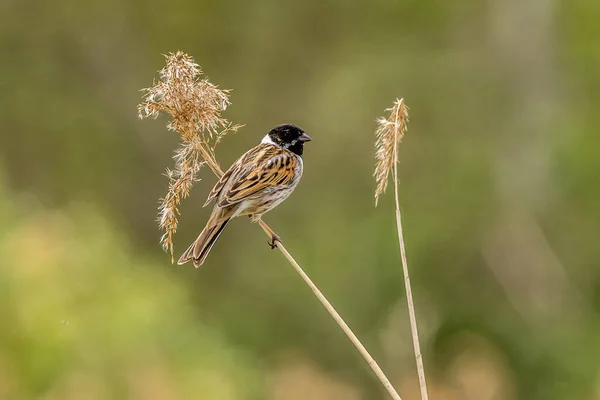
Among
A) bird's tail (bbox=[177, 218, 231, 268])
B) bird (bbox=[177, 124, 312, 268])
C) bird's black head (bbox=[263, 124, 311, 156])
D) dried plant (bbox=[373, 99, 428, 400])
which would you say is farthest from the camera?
bird's black head (bbox=[263, 124, 311, 156])

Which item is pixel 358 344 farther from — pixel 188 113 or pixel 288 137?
pixel 288 137

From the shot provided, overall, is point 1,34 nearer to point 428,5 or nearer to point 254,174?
point 428,5

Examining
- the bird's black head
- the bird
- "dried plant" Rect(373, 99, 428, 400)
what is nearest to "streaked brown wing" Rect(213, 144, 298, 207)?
the bird

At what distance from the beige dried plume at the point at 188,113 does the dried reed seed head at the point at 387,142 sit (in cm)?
48

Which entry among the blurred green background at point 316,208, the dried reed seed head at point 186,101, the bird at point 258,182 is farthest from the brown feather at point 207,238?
the blurred green background at point 316,208

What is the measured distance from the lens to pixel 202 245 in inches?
136

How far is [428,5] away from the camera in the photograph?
1440 cm

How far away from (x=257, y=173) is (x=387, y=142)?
1.52 m

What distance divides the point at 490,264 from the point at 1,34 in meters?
7.83

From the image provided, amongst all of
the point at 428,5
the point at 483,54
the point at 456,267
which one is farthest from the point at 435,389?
the point at 428,5

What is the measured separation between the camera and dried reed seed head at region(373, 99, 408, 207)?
2.61 meters

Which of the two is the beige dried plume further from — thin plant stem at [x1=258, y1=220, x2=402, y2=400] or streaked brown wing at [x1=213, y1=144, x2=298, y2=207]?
streaked brown wing at [x1=213, y1=144, x2=298, y2=207]

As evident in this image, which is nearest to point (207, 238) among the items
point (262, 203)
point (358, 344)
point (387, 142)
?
point (262, 203)

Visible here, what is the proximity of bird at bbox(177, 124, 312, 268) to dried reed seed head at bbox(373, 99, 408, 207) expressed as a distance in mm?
853
